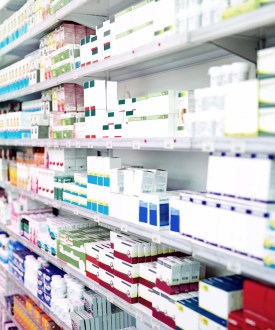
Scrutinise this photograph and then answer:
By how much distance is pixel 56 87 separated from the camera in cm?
366

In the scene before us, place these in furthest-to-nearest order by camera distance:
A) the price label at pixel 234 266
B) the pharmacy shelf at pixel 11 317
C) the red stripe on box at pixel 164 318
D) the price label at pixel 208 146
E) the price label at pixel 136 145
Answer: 1. the pharmacy shelf at pixel 11 317
2. the price label at pixel 136 145
3. the red stripe on box at pixel 164 318
4. the price label at pixel 208 146
5. the price label at pixel 234 266

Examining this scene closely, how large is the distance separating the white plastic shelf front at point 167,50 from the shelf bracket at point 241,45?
0.06 meters

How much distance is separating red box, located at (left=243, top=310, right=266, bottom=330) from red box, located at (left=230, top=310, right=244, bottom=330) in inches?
0.9

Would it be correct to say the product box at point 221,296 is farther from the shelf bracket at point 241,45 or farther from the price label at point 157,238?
the shelf bracket at point 241,45

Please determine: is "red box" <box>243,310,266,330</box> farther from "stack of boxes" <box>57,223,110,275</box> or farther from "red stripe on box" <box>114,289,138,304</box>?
"stack of boxes" <box>57,223,110,275</box>

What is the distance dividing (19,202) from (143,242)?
242 centimetres

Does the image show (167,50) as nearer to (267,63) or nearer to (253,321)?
(267,63)

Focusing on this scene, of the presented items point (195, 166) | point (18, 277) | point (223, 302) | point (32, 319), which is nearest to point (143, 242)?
point (195, 166)

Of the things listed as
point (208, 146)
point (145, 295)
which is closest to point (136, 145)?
point (208, 146)

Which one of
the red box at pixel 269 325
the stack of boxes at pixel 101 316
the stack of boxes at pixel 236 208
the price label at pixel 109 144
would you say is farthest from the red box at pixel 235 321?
the stack of boxes at pixel 101 316

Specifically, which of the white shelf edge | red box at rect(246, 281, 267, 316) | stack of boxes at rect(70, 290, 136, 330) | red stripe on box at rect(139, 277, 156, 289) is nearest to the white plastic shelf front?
the white shelf edge

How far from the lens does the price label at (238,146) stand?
1.62 meters

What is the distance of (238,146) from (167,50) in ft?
2.17

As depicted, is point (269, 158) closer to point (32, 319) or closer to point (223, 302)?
point (223, 302)
